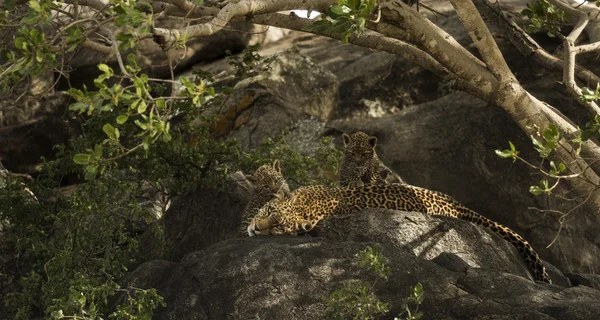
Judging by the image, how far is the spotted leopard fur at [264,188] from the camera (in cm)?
1365

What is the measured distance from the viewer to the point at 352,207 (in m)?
13.7

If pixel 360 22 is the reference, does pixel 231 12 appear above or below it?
below

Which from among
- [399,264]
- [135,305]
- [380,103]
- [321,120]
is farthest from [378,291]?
[380,103]

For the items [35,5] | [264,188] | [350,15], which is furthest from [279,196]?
[35,5]

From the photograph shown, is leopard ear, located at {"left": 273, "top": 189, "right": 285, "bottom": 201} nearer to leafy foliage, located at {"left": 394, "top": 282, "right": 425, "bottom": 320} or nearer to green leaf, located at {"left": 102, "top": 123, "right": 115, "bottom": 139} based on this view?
leafy foliage, located at {"left": 394, "top": 282, "right": 425, "bottom": 320}

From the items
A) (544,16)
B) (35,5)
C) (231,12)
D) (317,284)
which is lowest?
(317,284)

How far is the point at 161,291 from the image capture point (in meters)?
12.0

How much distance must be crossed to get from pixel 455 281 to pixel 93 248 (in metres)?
4.71

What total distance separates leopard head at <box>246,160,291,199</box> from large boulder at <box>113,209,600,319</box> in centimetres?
123

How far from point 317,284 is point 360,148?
4.25m

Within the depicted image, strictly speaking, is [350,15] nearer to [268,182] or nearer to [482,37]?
[482,37]

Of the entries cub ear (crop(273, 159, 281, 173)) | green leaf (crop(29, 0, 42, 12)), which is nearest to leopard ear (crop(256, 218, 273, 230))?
cub ear (crop(273, 159, 281, 173))

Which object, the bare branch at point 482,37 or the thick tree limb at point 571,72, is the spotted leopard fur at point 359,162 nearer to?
the bare branch at point 482,37

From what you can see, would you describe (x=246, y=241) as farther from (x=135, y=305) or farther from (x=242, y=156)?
(x=242, y=156)
